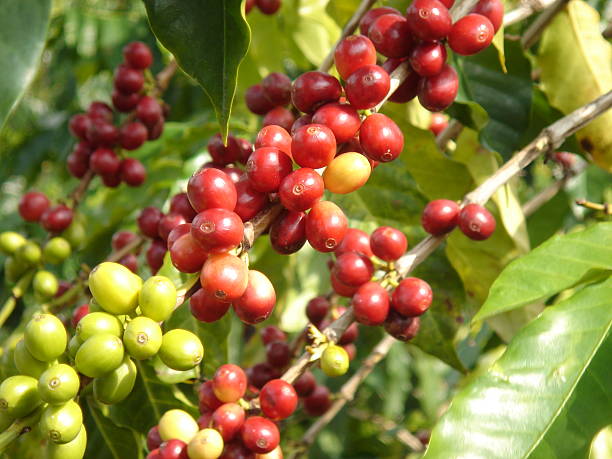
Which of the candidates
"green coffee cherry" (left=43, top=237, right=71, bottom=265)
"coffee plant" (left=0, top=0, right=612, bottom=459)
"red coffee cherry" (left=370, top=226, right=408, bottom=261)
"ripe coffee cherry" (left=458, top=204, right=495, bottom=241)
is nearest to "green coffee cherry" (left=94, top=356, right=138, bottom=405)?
"coffee plant" (left=0, top=0, right=612, bottom=459)

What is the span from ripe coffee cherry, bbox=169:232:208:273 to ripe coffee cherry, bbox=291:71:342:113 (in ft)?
0.86

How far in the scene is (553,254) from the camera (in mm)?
1027

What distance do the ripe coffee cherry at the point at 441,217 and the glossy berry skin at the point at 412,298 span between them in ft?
0.34

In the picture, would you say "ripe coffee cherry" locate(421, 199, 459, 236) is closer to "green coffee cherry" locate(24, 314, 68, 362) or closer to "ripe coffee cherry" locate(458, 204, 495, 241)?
"ripe coffee cherry" locate(458, 204, 495, 241)

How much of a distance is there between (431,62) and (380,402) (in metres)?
3.08

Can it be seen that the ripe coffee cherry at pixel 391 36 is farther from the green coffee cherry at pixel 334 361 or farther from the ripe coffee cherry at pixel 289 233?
the green coffee cherry at pixel 334 361

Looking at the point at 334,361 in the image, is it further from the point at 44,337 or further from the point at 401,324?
the point at 44,337

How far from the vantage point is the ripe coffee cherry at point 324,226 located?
2.91ft

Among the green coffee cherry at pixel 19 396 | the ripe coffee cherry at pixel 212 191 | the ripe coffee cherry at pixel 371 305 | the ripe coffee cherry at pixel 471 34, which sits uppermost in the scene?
the ripe coffee cherry at pixel 471 34

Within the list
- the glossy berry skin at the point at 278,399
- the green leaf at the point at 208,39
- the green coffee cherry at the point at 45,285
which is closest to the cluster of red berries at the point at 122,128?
the green coffee cherry at the point at 45,285

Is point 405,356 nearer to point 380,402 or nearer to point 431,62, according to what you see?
point 380,402

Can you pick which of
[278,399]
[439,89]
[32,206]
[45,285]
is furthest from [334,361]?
[32,206]

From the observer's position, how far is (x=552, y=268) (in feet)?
3.31

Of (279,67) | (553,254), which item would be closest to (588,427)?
(553,254)
